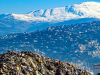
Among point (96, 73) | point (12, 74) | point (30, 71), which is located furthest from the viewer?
point (96, 73)

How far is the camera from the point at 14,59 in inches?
574

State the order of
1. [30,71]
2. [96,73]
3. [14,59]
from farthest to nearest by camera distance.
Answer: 1. [96,73]
2. [14,59]
3. [30,71]

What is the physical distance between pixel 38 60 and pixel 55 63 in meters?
0.94

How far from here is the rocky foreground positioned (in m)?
13.3

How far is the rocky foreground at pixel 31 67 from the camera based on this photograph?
13.3 meters

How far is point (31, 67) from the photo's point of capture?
561 inches

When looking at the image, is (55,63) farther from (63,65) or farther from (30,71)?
(30,71)

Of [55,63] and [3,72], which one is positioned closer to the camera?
[3,72]

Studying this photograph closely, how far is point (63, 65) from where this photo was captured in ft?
51.7

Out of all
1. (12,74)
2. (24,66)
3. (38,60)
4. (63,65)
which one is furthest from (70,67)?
(12,74)

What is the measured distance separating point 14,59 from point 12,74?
1882 mm

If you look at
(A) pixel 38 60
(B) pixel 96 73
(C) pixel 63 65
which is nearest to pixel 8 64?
(A) pixel 38 60

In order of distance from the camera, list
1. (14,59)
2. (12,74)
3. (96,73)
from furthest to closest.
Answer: (96,73) < (14,59) < (12,74)

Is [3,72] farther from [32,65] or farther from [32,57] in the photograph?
[32,57]
